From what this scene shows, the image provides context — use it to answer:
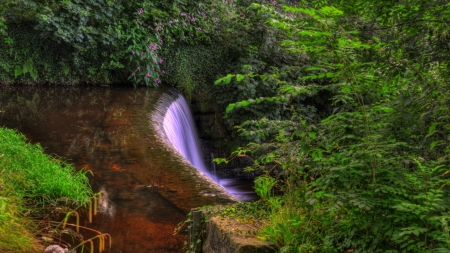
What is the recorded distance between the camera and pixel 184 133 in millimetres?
8547

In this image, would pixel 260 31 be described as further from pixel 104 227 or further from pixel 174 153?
pixel 104 227

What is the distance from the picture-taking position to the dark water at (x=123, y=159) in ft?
11.5

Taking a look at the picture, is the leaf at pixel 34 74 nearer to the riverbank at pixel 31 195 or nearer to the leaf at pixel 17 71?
the leaf at pixel 17 71

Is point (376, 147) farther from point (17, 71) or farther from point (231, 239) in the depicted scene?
point (17, 71)

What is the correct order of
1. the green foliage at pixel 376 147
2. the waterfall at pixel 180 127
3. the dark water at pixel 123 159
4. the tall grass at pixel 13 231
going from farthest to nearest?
the waterfall at pixel 180 127 < the dark water at pixel 123 159 < the tall grass at pixel 13 231 < the green foliage at pixel 376 147

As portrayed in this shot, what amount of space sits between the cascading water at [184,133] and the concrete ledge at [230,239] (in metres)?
3.76

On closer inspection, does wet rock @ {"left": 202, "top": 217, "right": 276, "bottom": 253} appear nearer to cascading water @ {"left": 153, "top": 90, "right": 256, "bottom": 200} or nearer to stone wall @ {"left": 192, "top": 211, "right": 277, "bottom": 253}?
stone wall @ {"left": 192, "top": 211, "right": 277, "bottom": 253}

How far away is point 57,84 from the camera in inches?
408

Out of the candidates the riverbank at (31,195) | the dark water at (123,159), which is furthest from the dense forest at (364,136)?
the riverbank at (31,195)

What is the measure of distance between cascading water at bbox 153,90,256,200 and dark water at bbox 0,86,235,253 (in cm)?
27

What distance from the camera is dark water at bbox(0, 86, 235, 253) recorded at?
349 cm

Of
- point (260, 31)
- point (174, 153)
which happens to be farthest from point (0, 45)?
point (174, 153)

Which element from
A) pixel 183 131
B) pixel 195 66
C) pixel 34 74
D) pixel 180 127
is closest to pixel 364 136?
pixel 180 127

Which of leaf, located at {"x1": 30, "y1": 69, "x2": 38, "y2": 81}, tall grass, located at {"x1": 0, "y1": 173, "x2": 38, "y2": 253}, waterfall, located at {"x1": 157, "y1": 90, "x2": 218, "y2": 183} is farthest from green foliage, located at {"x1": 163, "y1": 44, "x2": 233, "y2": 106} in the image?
tall grass, located at {"x1": 0, "y1": 173, "x2": 38, "y2": 253}
